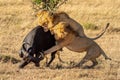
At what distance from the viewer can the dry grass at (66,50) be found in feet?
34.0

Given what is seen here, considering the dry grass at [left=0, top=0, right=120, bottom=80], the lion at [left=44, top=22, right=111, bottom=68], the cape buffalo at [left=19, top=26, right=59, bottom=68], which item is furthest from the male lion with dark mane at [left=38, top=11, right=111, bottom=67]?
the dry grass at [left=0, top=0, right=120, bottom=80]

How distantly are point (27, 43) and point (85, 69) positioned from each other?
126 centimetres

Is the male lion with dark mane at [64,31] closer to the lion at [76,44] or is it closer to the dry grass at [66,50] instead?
the lion at [76,44]

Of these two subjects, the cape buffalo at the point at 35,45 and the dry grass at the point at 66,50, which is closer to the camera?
the dry grass at the point at 66,50

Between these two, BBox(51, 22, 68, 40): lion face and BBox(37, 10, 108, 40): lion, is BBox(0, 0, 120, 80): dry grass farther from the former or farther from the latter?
BBox(37, 10, 108, 40): lion

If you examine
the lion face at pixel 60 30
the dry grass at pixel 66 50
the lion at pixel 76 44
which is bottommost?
the dry grass at pixel 66 50

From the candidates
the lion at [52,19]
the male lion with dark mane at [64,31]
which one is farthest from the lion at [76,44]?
the lion at [52,19]

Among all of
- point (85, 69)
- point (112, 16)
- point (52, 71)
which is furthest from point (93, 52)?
point (112, 16)

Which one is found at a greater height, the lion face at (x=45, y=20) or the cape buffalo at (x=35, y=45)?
the lion face at (x=45, y=20)

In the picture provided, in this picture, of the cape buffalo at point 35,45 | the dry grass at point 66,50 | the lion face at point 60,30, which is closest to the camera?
the dry grass at point 66,50

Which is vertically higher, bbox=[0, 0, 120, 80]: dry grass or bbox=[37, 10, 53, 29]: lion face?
bbox=[37, 10, 53, 29]: lion face

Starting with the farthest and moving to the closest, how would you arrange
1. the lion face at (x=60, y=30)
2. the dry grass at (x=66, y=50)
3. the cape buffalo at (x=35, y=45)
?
the lion face at (x=60, y=30), the cape buffalo at (x=35, y=45), the dry grass at (x=66, y=50)

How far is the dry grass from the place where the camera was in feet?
34.0

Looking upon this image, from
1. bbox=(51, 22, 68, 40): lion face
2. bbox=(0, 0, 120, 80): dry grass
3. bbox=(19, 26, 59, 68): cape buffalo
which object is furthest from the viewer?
bbox=(51, 22, 68, 40): lion face
